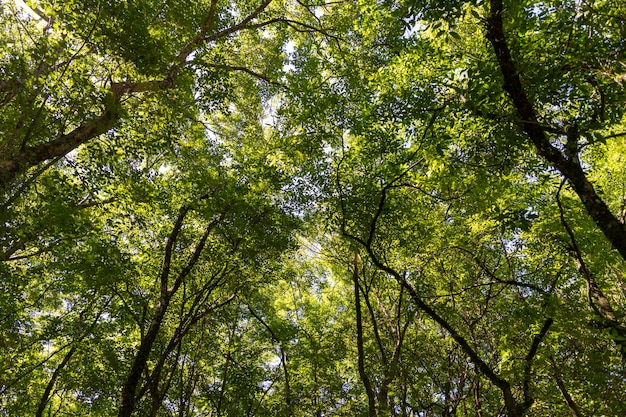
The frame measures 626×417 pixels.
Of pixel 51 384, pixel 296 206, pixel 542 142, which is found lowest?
pixel 51 384

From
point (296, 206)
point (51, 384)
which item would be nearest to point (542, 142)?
point (296, 206)

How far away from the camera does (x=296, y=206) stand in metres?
11.2

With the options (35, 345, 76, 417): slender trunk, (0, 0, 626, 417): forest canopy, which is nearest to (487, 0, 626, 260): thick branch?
(0, 0, 626, 417): forest canopy

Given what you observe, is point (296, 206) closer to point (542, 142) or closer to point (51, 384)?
point (542, 142)

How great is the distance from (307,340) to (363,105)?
8.04m

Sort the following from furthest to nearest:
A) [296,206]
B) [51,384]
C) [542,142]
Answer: [51,384] → [296,206] → [542,142]

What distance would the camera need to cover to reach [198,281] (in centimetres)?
1158

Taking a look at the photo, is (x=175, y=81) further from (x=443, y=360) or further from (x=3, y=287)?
(x=443, y=360)

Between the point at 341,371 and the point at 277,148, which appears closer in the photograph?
the point at 277,148

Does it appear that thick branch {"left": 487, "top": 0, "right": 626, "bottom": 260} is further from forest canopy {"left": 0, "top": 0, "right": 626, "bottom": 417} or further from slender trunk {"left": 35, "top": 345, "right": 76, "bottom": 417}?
slender trunk {"left": 35, "top": 345, "right": 76, "bottom": 417}

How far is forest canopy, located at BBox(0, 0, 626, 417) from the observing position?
620 cm

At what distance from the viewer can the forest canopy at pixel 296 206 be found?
244 inches

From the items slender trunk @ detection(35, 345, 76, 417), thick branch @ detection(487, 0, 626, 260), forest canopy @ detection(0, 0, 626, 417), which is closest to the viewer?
thick branch @ detection(487, 0, 626, 260)

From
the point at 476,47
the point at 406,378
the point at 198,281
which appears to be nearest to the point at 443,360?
the point at 406,378
